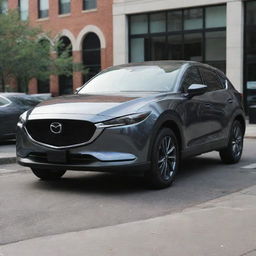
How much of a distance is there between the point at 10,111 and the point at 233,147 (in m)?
6.15

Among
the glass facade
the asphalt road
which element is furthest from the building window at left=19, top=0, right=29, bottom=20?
the asphalt road

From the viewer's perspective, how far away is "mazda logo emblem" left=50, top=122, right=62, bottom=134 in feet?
22.7

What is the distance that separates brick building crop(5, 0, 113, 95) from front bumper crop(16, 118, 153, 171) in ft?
80.8

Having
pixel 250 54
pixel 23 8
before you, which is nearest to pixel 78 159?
pixel 250 54

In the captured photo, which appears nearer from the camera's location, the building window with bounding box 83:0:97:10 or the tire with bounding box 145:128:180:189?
the tire with bounding box 145:128:180:189

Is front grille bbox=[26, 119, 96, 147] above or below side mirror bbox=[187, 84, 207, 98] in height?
below

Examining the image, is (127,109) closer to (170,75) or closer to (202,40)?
(170,75)

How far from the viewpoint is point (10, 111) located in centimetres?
1351

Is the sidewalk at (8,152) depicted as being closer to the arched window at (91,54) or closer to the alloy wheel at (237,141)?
the alloy wheel at (237,141)

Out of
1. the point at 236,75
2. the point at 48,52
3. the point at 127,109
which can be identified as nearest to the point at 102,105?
the point at 127,109

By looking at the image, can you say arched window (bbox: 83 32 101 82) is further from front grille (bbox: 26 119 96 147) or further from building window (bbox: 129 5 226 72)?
front grille (bbox: 26 119 96 147)

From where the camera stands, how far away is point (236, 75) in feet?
85.1

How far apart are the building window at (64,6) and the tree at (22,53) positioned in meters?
5.15

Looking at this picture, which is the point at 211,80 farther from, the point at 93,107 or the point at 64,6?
the point at 64,6
